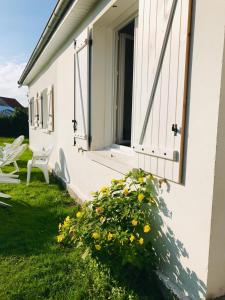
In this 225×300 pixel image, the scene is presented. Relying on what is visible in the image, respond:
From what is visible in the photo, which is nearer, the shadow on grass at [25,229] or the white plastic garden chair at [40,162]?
the shadow on grass at [25,229]

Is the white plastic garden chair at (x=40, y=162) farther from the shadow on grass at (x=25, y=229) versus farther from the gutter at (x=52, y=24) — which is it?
the gutter at (x=52, y=24)

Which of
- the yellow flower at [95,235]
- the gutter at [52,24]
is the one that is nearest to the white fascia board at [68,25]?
the gutter at [52,24]

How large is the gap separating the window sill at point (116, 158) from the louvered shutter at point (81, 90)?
16.0 inches

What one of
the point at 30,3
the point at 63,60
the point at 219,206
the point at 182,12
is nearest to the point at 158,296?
the point at 219,206

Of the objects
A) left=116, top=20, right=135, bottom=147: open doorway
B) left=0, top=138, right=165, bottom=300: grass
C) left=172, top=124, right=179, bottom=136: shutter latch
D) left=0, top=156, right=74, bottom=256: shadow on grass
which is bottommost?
left=0, top=156, right=74, bottom=256: shadow on grass

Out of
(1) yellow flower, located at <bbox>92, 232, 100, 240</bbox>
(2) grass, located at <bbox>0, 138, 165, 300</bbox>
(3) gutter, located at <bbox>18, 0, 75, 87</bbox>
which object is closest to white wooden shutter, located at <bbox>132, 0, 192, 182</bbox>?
(1) yellow flower, located at <bbox>92, 232, 100, 240</bbox>

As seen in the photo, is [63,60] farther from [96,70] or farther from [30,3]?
[30,3]

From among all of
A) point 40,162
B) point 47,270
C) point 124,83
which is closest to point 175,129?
point 47,270

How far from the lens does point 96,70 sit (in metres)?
3.60

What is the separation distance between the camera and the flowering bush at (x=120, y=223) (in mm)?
2008

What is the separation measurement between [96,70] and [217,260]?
2.84m

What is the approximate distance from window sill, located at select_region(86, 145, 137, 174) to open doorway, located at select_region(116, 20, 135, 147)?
0.31 meters

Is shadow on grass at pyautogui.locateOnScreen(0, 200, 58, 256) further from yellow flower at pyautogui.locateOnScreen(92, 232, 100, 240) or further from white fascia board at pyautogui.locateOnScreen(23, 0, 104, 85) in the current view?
white fascia board at pyautogui.locateOnScreen(23, 0, 104, 85)

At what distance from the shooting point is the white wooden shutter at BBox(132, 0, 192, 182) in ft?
5.84
